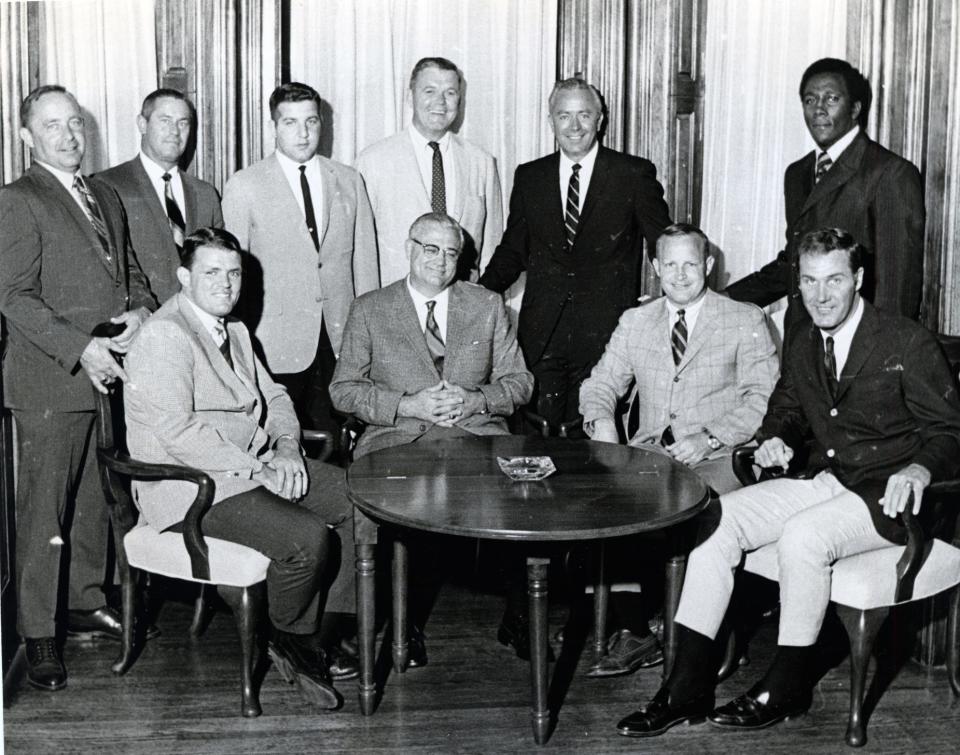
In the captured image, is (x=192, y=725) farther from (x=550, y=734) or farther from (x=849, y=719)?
(x=849, y=719)

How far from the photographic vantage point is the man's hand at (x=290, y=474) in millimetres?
3584

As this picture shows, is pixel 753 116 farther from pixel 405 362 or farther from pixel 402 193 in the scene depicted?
pixel 405 362

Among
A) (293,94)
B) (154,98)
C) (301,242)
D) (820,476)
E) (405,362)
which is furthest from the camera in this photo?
(301,242)

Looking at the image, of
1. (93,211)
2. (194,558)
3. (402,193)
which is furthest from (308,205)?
(194,558)

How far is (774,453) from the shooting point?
3531 mm

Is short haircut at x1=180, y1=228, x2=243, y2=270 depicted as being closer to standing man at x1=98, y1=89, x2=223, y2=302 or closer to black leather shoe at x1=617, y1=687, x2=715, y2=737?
standing man at x1=98, y1=89, x2=223, y2=302

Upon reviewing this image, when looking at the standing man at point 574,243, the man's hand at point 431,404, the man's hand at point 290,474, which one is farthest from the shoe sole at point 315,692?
the standing man at point 574,243

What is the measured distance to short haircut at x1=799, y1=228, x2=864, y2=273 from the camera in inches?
135

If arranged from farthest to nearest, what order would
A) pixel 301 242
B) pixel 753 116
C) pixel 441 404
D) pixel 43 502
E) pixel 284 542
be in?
pixel 753 116, pixel 301 242, pixel 441 404, pixel 43 502, pixel 284 542

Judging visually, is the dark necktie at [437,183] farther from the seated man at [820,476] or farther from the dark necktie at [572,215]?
the seated man at [820,476]

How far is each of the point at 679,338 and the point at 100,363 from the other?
1.97 m

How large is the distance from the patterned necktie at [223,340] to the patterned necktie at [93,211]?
0.48 meters

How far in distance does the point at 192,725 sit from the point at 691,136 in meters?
3.21

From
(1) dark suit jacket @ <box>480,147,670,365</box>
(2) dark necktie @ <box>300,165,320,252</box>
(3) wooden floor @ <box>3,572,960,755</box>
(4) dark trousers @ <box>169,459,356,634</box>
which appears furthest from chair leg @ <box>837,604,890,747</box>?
(2) dark necktie @ <box>300,165,320,252</box>
